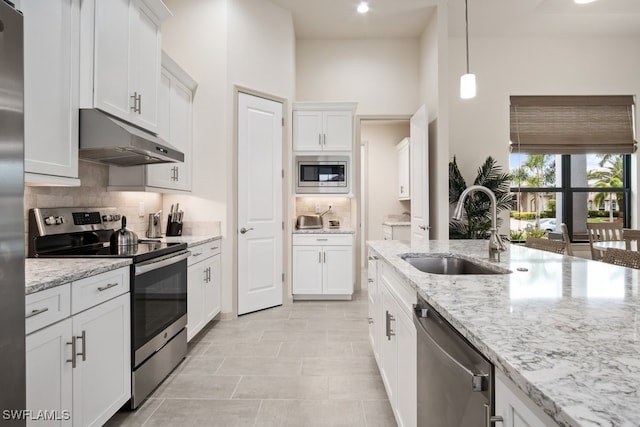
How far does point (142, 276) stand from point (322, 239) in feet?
8.56

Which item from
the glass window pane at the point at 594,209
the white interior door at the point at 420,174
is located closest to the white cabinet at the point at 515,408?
the white interior door at the point at 420,174

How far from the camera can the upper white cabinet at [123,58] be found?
6.53 feet

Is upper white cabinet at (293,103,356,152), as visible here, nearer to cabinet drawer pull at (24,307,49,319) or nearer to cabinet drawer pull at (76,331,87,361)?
cabinet drawer pull at (76,331,87,361)

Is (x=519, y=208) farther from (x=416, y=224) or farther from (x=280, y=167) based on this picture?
(x=280, y=167)

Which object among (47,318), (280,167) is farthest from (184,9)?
(47,318)

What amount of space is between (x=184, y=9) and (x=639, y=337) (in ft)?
13.9

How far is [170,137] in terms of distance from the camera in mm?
3221

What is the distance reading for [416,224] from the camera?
4.41 meters

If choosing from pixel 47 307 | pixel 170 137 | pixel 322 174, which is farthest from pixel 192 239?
pixel 322 174

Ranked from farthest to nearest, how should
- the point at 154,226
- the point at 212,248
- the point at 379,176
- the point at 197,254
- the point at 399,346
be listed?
the point at 379,176 < the point at 212,248 < the point at 154,226 < the point at 197,254 < the point at 399,346

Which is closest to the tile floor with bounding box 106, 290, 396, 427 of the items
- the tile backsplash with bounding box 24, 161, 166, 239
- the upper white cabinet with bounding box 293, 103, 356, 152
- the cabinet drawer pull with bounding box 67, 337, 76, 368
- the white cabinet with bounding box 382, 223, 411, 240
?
the cabinet drawer pull with bounding box 67, 337, 76, 368

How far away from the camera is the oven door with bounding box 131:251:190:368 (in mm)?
2026

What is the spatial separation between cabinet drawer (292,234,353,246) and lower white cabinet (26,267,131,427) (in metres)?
2.61
